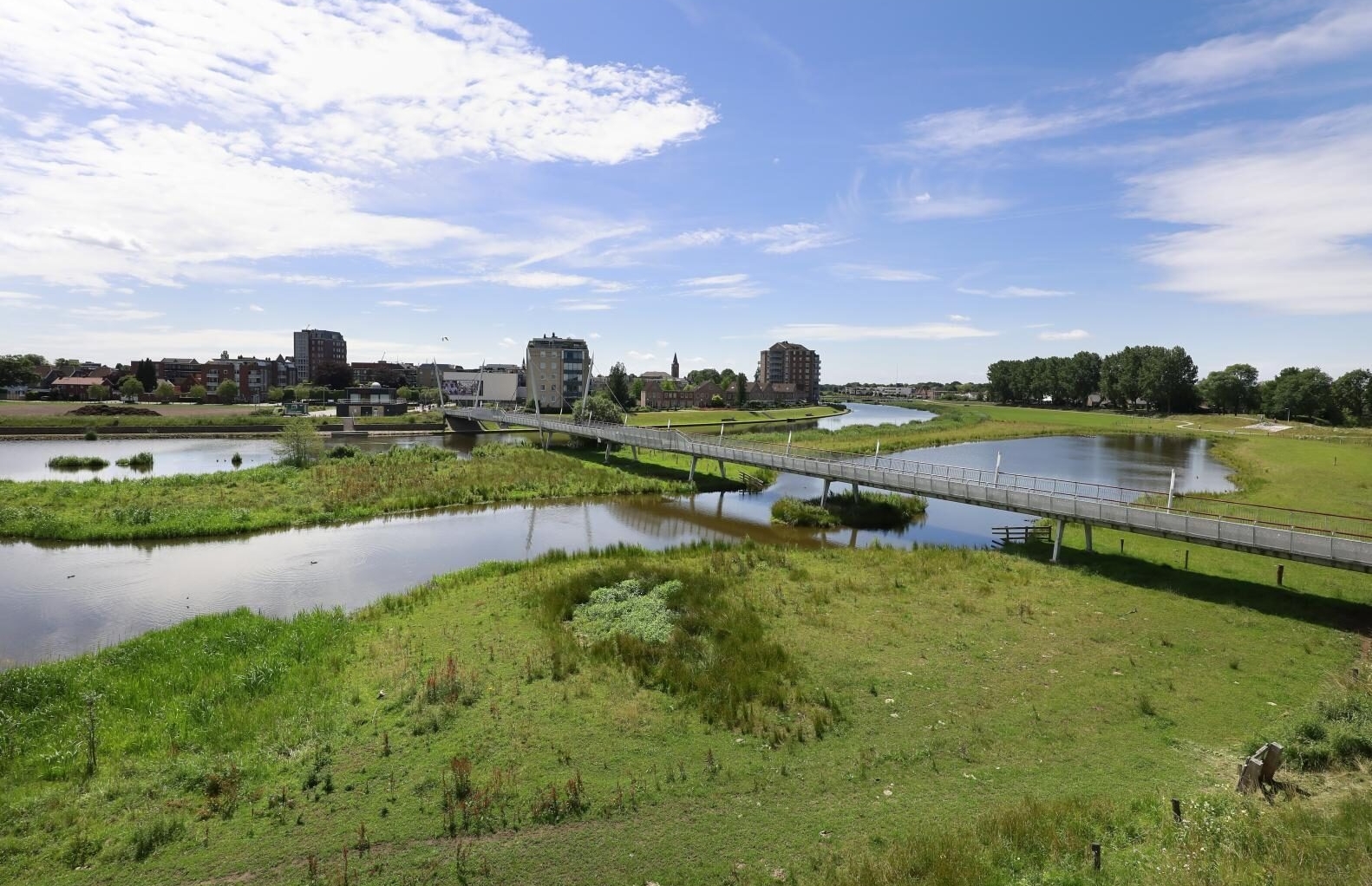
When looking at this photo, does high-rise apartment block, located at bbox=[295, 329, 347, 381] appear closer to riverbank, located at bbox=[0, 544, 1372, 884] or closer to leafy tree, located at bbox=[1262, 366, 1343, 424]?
riverbank, located at bbox=[0, 544, 1372, 884]

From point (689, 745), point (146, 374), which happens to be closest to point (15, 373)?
point (146, 374)

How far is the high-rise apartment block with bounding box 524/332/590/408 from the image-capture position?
130625mm

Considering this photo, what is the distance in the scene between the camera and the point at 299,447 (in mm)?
49969

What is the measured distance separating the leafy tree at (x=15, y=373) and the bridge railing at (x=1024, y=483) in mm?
127354

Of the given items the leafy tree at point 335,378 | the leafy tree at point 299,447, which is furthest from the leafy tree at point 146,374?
the leafy tree at point 299,447

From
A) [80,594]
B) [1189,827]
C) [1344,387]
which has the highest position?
[1344,387]

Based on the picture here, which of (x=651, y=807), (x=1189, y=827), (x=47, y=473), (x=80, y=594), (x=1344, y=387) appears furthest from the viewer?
(x=1344, y=387)

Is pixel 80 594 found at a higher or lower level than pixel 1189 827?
lower

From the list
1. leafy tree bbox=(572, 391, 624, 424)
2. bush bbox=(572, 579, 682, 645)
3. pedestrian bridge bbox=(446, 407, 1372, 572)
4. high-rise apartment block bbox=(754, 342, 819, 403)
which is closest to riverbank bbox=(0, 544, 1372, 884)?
bush bbox=(572, 579, 682, 645)

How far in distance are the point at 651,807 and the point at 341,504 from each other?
32026mm

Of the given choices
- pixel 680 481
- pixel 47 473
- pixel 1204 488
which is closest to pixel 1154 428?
pixel 1204 488

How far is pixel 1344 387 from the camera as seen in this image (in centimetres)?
9662

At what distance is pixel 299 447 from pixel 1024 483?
54.4m

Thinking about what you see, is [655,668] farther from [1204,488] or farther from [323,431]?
[323,431]
